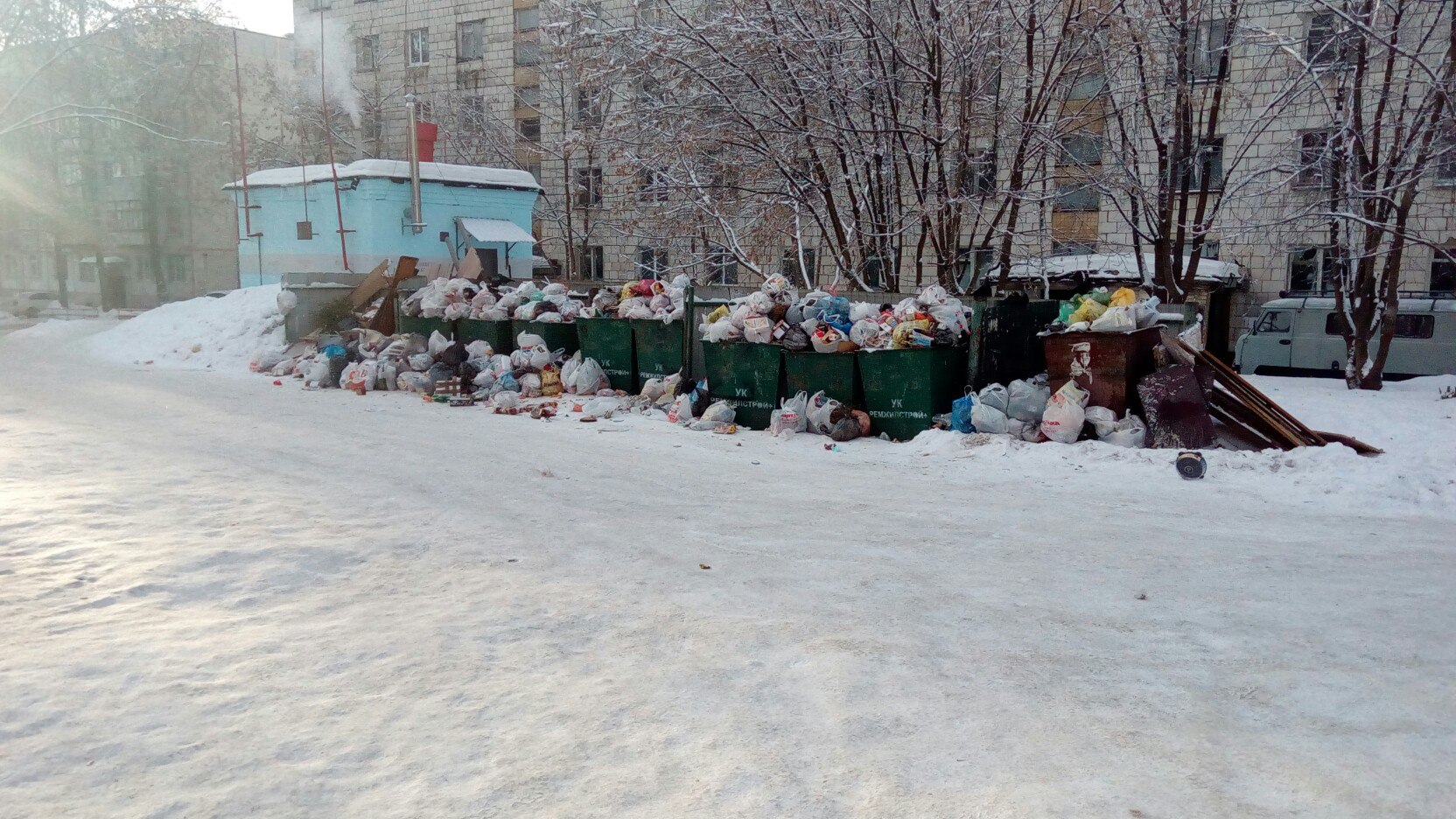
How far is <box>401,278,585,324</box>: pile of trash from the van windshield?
13951 millimetres

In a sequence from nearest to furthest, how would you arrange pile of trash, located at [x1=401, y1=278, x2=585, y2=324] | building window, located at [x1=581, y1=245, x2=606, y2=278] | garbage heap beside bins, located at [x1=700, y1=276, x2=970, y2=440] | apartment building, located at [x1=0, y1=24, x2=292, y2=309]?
garbage heap beside bins, located at [x1=700, y1=276, x2=970, y2=440]
pile of trash, located at [x1=401, y1=278, x2=585, y2=324]
apartment building, located at [x1=0, y1=24, x2=292, y2=309]
building window, located at [x1=581, y1=245, x2=606, y2=278]

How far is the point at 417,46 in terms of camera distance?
38.1 m

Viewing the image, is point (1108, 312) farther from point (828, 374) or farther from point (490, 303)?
point (490, 303)

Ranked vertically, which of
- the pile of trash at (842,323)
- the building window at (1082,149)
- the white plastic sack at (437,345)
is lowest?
the white plastic sack at (437,345)

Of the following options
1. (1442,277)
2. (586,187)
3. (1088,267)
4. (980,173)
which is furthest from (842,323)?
(586,187)

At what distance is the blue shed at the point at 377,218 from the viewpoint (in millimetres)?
19938

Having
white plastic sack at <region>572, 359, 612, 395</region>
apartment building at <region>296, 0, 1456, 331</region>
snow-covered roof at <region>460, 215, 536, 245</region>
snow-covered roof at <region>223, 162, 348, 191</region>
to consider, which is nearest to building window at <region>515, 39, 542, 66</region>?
apartment building at <region>296, 0, 1456, 331</region>

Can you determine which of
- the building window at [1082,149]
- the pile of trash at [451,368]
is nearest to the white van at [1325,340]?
the building window at [1082,149]

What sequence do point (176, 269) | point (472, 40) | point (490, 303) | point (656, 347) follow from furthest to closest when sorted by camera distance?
point (176, 269) → point (472, 40) → point (490, 303) → point (656, 347)

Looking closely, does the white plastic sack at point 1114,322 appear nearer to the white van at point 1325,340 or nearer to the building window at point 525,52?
the white van at point 1325,340

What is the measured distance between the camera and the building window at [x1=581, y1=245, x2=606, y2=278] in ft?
115

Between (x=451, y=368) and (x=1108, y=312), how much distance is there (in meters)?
7.89

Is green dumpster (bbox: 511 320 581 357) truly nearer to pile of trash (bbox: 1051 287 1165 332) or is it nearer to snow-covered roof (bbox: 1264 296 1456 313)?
pile of trash (bbox: 1051 287 1165 332)

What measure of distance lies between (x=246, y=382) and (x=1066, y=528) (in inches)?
441
